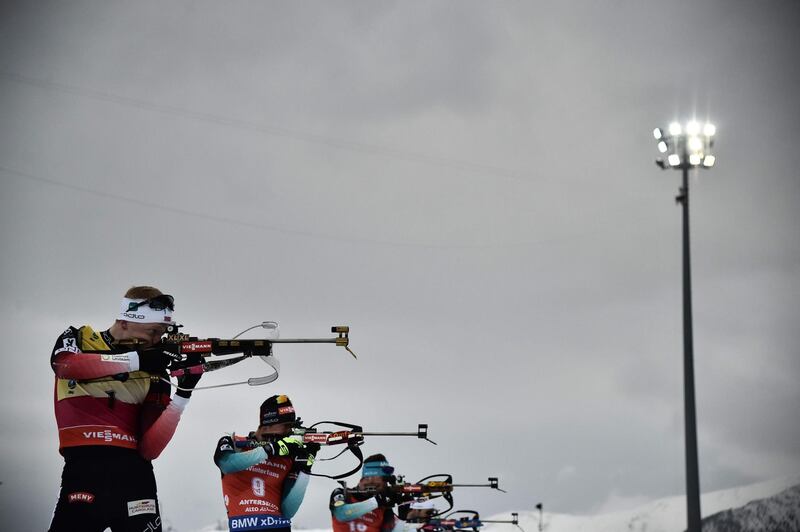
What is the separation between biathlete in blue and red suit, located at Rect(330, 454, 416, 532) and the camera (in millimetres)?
15406

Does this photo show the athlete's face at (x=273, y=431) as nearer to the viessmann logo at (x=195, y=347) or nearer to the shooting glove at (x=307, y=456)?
the shooting glove at (x=307, y=456)

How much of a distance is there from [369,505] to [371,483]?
193 cm

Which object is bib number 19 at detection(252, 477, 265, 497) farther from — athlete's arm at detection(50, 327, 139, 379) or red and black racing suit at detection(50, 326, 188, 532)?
athlete's arm at detection(50, 327, 139, 379)

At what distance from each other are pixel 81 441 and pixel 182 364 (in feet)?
2.95

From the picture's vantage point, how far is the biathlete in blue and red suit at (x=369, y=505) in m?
15.4

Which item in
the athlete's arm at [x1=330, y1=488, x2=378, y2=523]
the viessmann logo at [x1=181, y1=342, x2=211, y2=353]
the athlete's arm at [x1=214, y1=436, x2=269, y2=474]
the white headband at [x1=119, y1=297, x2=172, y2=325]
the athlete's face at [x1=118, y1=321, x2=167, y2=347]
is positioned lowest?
the athlete's arm at [x1=330, y1=488, x2=378, y2=523]

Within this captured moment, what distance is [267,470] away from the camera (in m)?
11.1

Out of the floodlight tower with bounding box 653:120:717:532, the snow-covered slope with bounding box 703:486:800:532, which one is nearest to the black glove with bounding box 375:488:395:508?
the floodlight tower with bounding box 653:120:717:532

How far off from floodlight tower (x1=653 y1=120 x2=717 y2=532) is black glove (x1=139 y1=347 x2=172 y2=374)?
1696 centimetres

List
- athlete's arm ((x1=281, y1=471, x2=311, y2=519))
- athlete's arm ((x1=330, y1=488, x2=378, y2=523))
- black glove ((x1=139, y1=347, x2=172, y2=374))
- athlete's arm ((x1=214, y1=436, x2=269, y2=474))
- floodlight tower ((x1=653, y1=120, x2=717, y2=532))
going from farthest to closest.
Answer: floodlight tower ((x1=653, y1=120, x2=717, y2=532))
athlete's arm ((x1=330, y1=488, x2=378, y2=523))
athlete's arm ((x1=281, y1=471, x2=311, y2=519))
athlete's arm ((x1=214, y1=436, x2=269, y2=474))
black glove ((x1=139, y1=347, x2=172, y2=374))

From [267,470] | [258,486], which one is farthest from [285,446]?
[258,486]

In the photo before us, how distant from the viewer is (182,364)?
7453 mm

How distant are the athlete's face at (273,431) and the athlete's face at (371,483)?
6074 millimetres

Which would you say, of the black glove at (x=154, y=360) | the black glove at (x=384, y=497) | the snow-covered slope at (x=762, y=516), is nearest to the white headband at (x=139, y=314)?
the black glove at (x=154, y=360)
